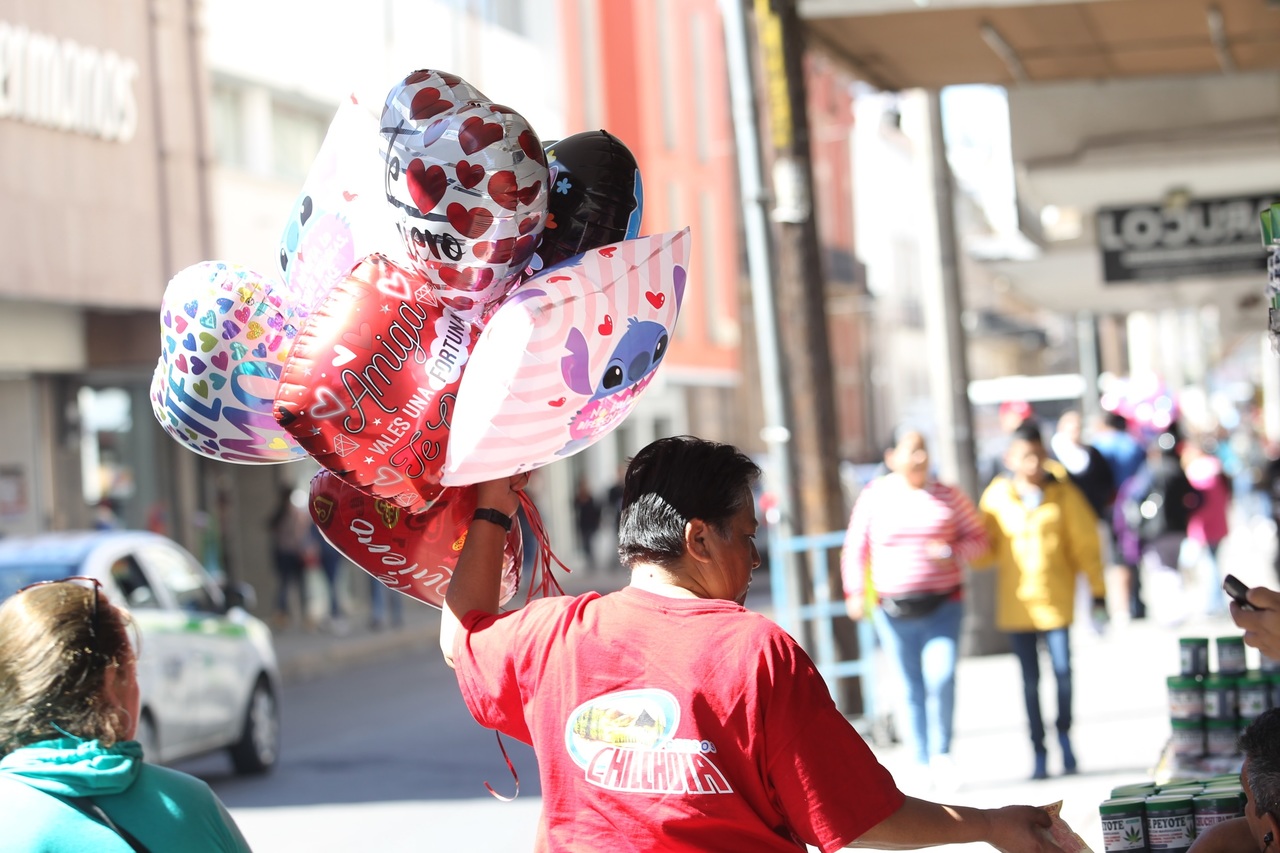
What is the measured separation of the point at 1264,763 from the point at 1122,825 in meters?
0.38

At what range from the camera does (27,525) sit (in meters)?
19.5

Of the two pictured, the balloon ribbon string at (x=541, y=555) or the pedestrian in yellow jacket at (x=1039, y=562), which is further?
the pedestrian in yellow jacket at (x=1039, y=562)

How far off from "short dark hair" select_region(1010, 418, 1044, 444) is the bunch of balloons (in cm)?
571

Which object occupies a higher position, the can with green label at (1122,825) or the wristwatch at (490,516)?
the wristwatch at (490,516)

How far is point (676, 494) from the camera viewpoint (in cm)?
Result: 296

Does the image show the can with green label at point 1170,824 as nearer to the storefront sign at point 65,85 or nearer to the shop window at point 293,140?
the storefront sign at point 65,85

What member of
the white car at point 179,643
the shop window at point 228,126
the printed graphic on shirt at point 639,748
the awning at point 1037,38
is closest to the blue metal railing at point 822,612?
the awning at point 1037,38

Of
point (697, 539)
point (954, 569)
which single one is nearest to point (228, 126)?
point (954, 569)

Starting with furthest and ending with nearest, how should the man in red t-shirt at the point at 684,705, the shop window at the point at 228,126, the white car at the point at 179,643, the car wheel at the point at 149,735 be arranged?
the shop window at the point at 228,126
the white car at the point at 179,643
the car wheel at the point at 149,735
the man in red t-shirt at the point at 684,705

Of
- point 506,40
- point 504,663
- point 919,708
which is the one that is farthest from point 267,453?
point 506,40

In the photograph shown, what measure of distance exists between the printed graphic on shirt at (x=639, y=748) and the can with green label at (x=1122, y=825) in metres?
1.07

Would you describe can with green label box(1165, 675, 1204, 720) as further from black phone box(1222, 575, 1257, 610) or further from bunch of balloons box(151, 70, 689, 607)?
bunch of balloons box(151, 70, 689, 607)

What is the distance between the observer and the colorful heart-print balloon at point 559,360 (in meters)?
2.97

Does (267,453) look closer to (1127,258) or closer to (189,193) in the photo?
(1127,258)
